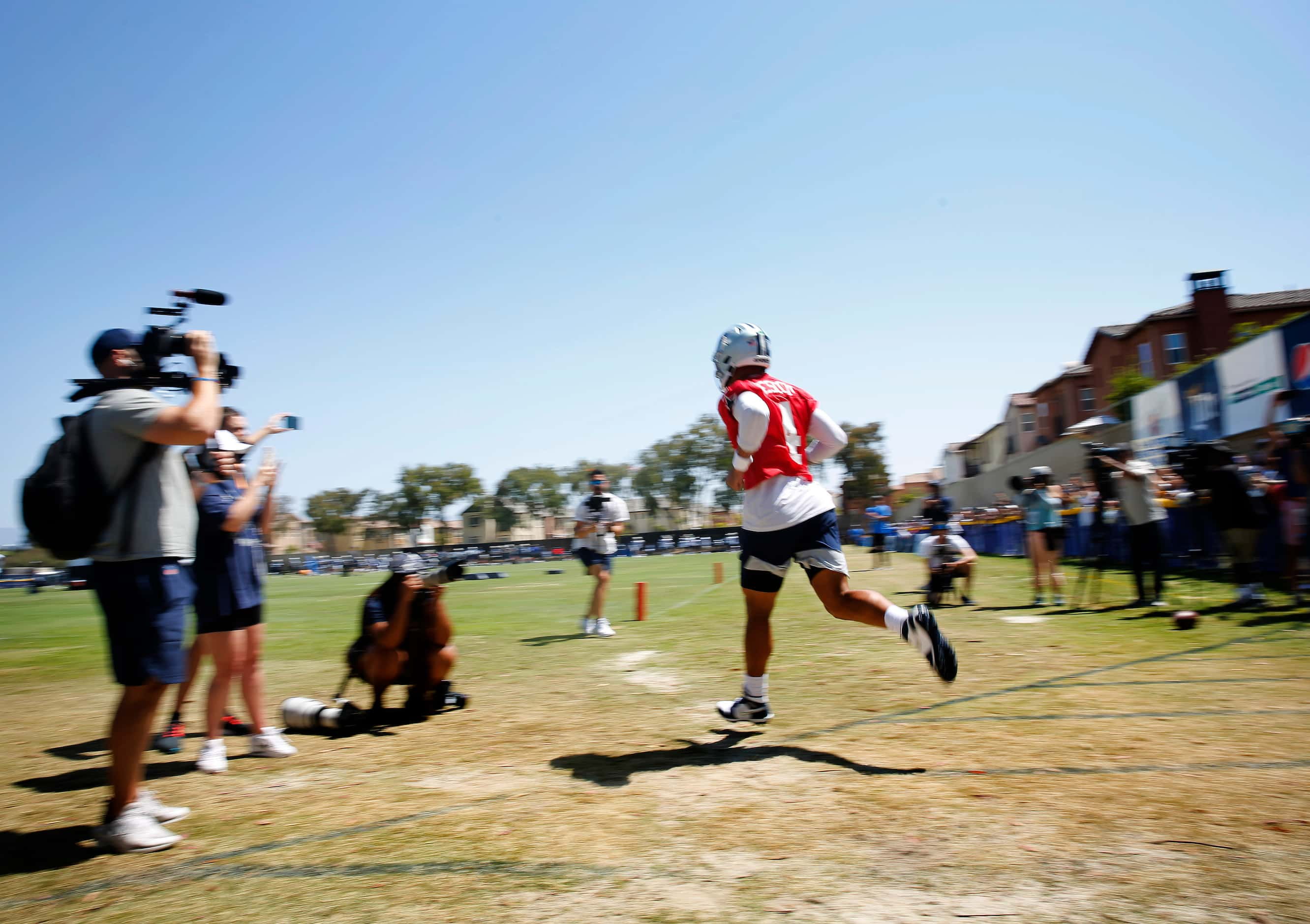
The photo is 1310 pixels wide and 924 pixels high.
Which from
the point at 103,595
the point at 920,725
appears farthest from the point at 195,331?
the point at 920,725

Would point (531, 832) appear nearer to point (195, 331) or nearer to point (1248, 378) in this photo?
point (195, 331)

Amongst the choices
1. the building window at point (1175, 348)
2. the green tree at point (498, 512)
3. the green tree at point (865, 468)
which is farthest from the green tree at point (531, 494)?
the building window at point (1175, 348)

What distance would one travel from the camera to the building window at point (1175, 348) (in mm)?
47875

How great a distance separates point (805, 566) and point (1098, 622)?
20.1 feet

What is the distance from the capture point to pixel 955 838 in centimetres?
278

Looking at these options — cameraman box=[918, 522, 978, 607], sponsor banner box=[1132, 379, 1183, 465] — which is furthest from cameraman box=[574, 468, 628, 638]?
sponsor banner box=[1132, 379, 1183, 465]

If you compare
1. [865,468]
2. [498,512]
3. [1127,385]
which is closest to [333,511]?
[498,512]

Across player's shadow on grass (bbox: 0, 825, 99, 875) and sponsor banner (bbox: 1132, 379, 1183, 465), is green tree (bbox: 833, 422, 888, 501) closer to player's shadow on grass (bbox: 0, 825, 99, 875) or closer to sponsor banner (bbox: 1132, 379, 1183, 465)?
sponsor banner (bbox: 1132, 379, 1183, 465)

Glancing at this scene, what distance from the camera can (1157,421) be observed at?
20422 mm

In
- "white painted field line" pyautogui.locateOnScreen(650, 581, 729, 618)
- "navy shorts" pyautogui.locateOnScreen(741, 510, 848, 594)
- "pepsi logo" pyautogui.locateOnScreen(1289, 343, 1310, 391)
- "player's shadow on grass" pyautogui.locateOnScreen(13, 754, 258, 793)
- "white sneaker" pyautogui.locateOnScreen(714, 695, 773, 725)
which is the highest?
"pepsi logo" pyautogui.locateOnScreen(1289, 343, 1310, 391)

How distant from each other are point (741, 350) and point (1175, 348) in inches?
2091

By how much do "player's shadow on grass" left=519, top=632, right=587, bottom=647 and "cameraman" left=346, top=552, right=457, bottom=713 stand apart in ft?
12.8

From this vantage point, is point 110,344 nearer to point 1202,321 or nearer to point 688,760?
point 688,760

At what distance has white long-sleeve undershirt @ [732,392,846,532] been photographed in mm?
4250
